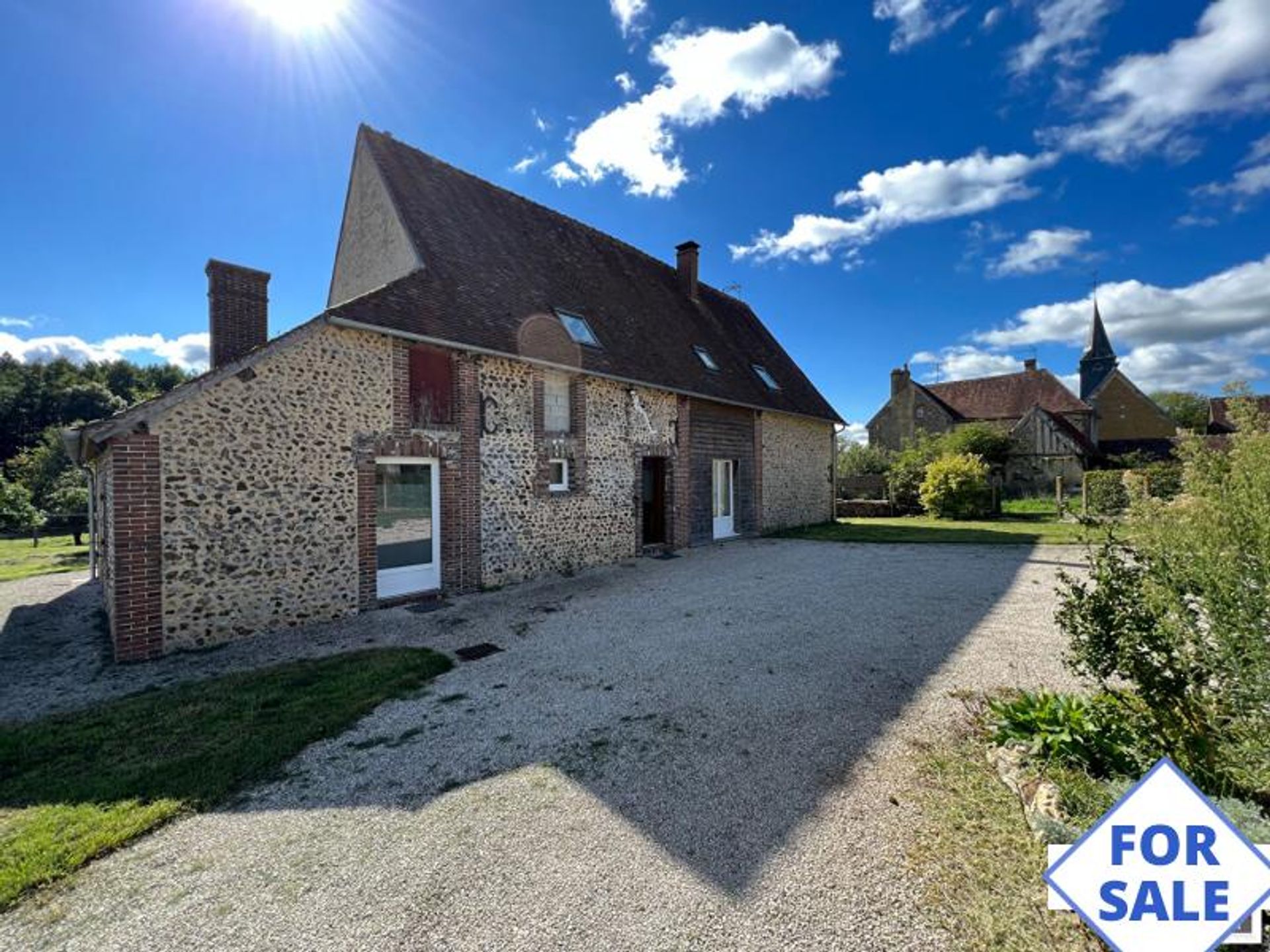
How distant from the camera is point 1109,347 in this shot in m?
36.0

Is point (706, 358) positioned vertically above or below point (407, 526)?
above

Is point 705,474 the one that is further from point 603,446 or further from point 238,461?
point 238,461

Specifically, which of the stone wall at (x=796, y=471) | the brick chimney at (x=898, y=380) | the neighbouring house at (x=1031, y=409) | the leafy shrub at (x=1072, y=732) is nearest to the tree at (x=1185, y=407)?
the neighbouring house at (x=1031, y=409)

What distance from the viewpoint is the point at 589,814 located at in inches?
116

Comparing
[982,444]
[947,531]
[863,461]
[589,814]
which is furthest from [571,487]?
[863,461]

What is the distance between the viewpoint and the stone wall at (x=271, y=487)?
5930 mm

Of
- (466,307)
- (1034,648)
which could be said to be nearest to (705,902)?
(1034,648)

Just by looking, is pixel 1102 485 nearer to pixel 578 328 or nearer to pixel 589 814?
pixel 578 328

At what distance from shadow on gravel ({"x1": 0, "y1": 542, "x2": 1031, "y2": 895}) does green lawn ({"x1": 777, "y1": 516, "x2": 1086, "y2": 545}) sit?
5796 millimetres

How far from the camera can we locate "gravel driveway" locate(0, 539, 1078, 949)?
223cm

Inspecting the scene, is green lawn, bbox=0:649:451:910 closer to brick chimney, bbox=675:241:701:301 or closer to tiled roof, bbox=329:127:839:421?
tiled roof, bbox=329:127:839:421

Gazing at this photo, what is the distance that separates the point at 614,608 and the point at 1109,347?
141 ft

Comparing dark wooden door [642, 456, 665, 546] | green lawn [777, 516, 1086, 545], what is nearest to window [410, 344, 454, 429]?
dark wooden door [642, 456, 665, 546]

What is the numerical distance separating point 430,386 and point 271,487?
243 centimetres
